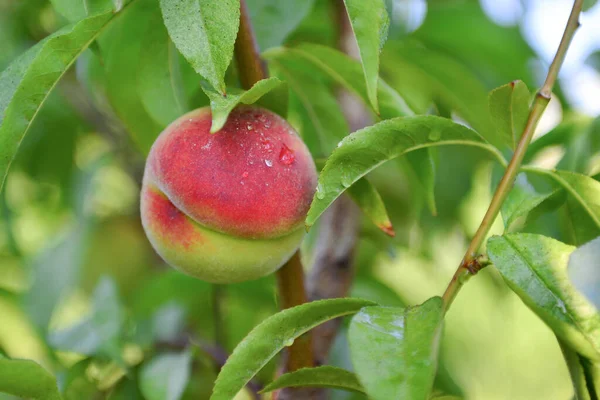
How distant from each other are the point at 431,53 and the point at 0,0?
1220 millimetres

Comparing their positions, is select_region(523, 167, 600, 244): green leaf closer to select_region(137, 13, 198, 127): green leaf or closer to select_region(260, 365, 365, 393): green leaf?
select_region(260, 365, 365, 393): green leaf

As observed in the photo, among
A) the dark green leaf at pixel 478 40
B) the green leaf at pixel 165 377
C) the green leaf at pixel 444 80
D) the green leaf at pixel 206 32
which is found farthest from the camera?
the dark green leaf at pixel 478 40

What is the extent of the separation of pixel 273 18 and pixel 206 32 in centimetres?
43

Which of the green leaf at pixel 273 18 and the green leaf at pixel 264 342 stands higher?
the green leaf at pixel 273 18

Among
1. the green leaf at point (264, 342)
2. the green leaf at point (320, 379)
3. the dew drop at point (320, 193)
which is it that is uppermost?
the dew drop at point (320, 193)

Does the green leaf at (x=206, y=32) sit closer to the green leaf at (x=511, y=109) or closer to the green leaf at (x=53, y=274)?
the green leaf at (x=511, y=109)

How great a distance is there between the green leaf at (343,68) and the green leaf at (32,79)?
30 cm

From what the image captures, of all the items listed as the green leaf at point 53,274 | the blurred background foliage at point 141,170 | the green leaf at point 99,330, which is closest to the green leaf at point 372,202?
the blurred background foliage at point 141,170

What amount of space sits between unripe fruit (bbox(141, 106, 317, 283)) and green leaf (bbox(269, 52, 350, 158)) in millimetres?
296

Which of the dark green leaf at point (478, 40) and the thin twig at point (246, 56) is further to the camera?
the dark green leaf at point (478, 40)

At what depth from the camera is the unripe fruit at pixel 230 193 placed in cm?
82

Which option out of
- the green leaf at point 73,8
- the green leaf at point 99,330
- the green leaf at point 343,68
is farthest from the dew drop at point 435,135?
the green leaf at point 99,330

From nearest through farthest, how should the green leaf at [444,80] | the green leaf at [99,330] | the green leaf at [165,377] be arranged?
1. the green leaf at [165,377]
2. the green leaf at [99,330]
3. the green leaf at [444,80]

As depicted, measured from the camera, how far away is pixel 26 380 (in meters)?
0.83
